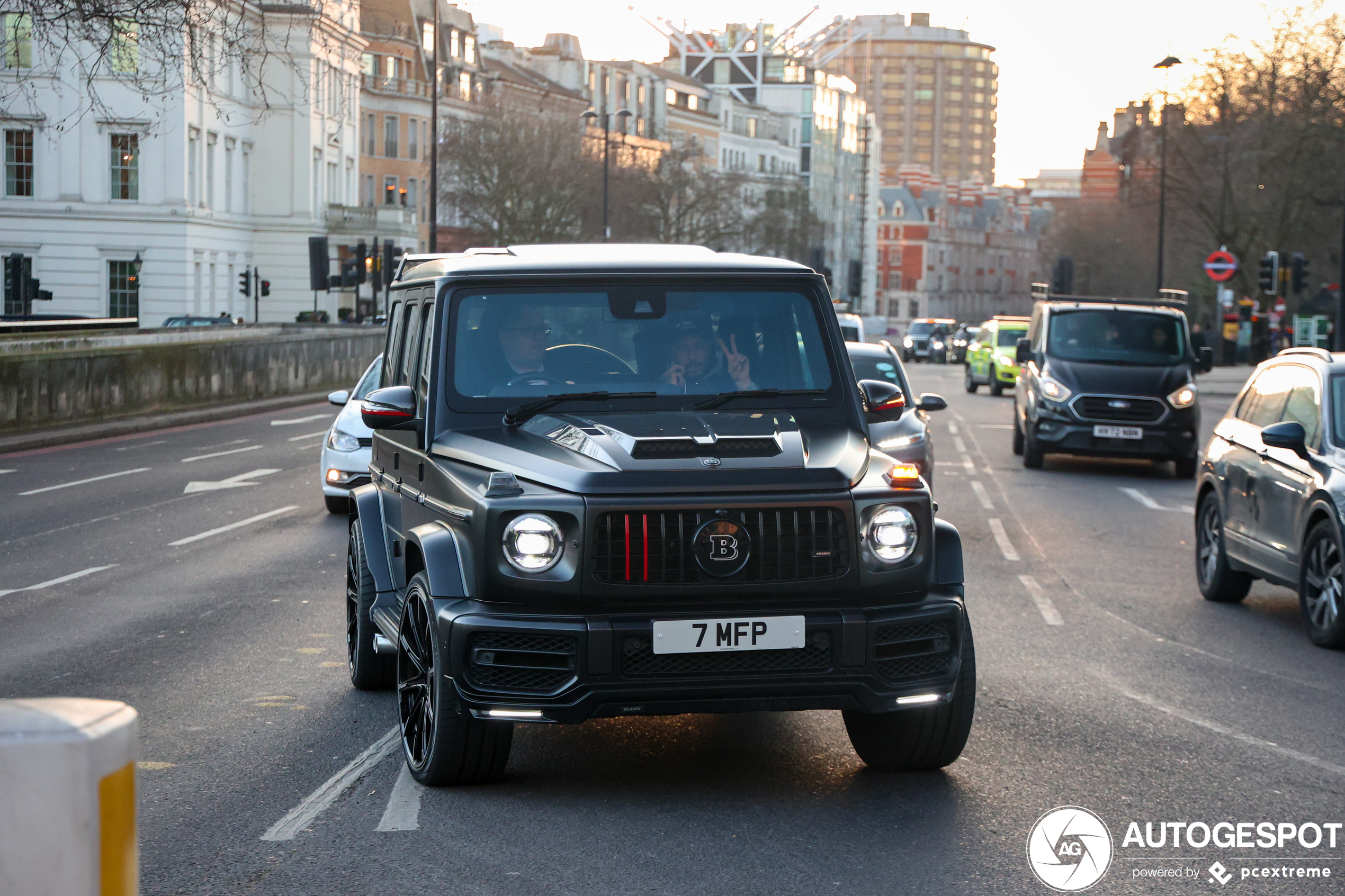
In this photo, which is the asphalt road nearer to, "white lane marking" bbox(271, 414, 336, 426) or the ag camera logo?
the ag camera logo

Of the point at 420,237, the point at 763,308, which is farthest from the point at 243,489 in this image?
the point at 420,237

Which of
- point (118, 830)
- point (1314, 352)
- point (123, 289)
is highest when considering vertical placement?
point (123, 289)

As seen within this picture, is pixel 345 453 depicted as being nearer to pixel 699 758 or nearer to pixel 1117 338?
pixel 699 758

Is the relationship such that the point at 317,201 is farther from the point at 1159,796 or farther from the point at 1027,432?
the point at 1159,796

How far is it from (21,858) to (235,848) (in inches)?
99.4

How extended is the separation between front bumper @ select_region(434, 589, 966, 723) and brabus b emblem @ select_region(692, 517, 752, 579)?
0.50ft

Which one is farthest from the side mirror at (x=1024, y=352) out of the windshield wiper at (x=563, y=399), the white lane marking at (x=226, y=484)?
the windshield wiper at (x=563, y=399)

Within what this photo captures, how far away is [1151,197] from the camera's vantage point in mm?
73500

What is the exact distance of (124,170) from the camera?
63.4 meters

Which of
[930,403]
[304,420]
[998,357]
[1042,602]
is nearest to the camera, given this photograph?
[1042,602]

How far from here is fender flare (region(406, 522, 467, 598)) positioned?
568 cm

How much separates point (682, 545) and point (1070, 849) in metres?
1.50

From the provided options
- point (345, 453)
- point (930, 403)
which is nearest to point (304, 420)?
point (345, 453)

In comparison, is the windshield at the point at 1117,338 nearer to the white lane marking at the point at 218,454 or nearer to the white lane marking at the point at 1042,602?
the white lane marking at the point at 1042,602
